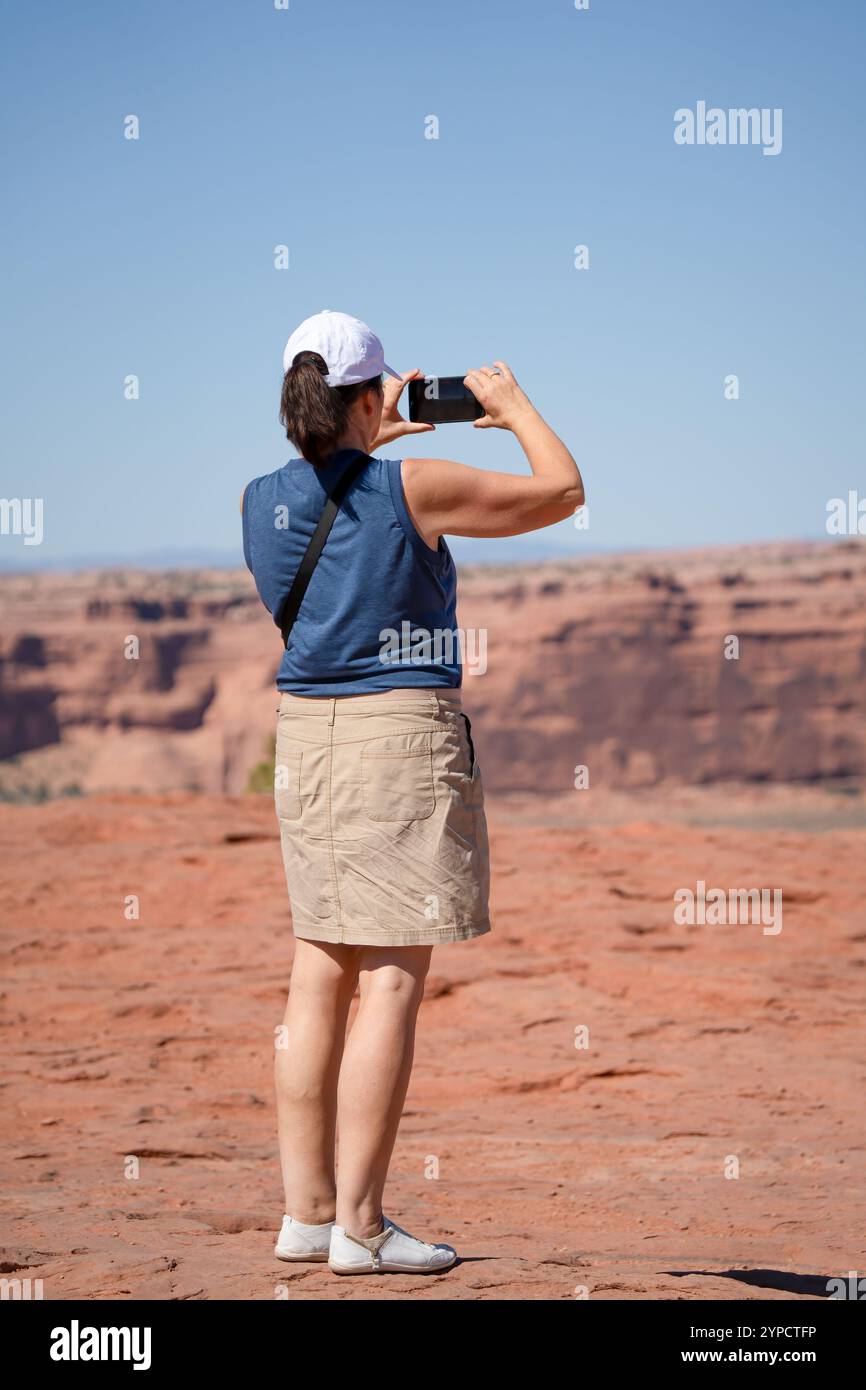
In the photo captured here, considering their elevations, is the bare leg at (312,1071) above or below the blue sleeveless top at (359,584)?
below

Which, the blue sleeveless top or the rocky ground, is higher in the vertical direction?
the blue sleeveless top

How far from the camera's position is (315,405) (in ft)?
8.87

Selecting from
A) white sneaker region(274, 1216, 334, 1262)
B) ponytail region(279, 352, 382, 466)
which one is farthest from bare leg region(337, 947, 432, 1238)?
ponytail region(279, 352, 382, 466)

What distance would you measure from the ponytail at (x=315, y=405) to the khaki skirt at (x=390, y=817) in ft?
1.71

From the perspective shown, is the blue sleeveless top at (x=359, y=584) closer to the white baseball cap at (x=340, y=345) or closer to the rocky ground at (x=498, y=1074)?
the white baseball cap at (x=340, y=345)

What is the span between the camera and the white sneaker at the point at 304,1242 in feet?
9.26

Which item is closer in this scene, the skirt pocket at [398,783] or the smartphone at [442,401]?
the skirt pocket at [398,783]

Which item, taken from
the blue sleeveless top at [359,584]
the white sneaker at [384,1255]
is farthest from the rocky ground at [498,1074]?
the blue sleeveless top at [359,584]

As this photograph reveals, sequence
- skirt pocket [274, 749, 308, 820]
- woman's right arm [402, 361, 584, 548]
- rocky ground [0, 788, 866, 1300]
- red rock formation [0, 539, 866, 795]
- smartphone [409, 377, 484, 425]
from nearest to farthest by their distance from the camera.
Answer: woman's right arm [402, 361, 584, 548] → skirt pocket [274, 749, 308, 820] → smartphone [409, 377, 484, 425] → rocky ground [0, 788, 866, 1300] → red rock formation [0, 539, 866, 795]

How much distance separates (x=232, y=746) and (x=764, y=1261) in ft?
145

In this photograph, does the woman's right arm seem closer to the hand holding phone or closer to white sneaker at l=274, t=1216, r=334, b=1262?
the hand holding phone

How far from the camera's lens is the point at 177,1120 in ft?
16.4

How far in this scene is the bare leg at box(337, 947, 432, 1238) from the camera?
2709mm

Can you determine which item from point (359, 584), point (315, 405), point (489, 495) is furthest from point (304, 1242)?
point (315, 405)
